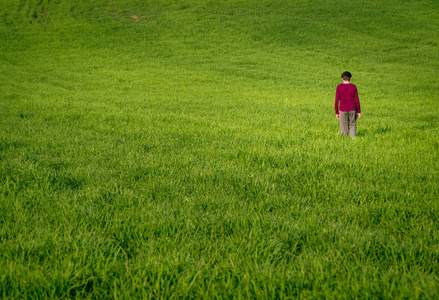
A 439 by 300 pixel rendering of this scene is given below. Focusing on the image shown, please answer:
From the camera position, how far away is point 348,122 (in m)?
7.52

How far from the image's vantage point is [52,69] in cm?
2336

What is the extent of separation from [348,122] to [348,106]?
438 mm

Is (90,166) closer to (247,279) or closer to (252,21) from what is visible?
(247,279)

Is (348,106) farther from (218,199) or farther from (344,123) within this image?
(218,199)

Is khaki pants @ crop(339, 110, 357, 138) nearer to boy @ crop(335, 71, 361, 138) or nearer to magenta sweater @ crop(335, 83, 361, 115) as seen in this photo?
boy @ crop(335, 71, 361, 138)

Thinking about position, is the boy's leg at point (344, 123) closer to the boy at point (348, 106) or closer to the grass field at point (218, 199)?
the boy at point (348, 106)

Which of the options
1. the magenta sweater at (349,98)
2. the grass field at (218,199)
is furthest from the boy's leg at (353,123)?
the grass field at (218,199)

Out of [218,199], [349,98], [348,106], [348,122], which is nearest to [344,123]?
[348,122]

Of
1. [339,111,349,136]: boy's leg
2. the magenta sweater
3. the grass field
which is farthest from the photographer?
[339,111,349,136]: boy's leg

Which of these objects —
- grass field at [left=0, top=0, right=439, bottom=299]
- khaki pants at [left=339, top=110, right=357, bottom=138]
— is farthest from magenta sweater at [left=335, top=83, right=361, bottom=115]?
grass field at [left=0, top=0, right=439, bottom=299]

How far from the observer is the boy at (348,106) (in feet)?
23.8

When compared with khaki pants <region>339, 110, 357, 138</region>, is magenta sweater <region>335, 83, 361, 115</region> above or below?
above

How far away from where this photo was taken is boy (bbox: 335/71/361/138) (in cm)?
727

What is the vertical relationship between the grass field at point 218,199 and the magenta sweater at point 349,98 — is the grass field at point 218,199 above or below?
below
